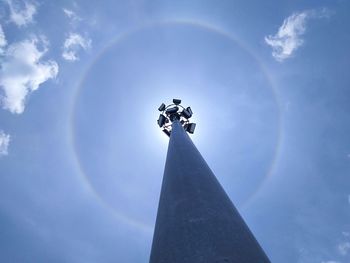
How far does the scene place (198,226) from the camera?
224 inches

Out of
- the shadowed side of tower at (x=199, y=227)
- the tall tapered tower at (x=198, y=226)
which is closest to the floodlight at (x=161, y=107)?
the tall tapered tower at (x=198, y=226)

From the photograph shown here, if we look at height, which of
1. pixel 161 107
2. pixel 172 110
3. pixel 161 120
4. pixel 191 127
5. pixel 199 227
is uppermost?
pixel 161 107

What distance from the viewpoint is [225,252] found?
5.05 meters

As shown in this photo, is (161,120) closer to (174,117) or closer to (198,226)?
(174,117)

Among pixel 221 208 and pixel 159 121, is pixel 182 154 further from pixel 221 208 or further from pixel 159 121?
pixel 159 121

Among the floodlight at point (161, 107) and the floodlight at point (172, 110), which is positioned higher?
the floodlight at point (161, 107)

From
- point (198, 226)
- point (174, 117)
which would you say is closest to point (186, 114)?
point (174, 117)

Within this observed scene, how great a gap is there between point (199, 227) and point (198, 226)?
3cm

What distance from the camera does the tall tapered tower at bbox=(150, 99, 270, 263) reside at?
517 centimetres

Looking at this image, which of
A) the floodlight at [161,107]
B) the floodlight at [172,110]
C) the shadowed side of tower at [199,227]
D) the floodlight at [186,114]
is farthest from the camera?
the floodlight at [161,107]

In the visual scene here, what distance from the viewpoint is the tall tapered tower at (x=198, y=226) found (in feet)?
17.0

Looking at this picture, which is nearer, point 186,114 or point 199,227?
point 199,227

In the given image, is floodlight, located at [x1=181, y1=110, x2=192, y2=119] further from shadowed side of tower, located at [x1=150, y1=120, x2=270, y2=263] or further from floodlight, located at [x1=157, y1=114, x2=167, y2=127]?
shadowed side of tower, located at [x1=150, y1=120, x2=270, y2=263]

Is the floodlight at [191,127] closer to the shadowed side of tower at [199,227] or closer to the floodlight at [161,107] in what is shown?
the floodlight at [161,107]
